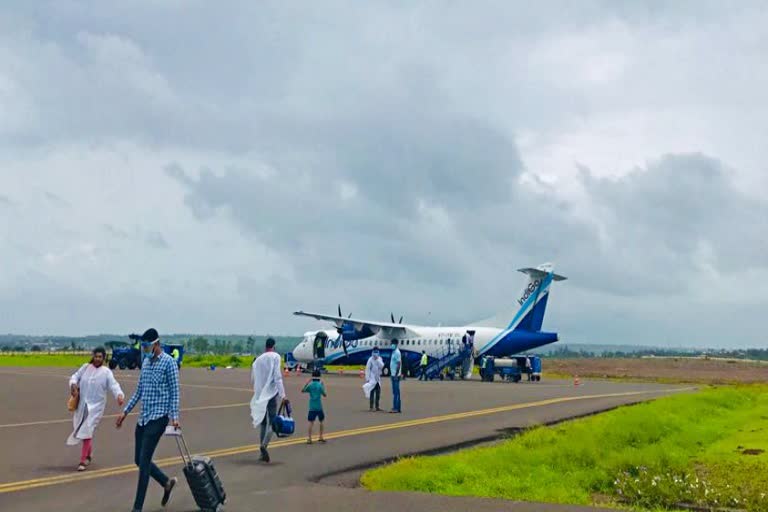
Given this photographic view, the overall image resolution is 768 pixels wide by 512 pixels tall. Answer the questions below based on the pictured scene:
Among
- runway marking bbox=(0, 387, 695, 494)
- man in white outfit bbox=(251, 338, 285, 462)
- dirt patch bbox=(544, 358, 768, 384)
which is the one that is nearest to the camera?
runway marking bbox=(0, 387, 695, 494)

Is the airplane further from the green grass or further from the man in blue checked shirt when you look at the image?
the man in blue checked shirt

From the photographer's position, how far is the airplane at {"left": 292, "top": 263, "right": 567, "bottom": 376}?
50312 millimetres

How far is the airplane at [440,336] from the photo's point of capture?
50.3m

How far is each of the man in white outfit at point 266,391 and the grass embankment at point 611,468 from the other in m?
2.40

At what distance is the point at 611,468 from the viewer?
12.6 m

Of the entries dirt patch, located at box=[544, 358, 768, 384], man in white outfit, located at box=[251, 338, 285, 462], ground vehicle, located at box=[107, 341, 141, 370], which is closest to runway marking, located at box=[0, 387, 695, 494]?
man in white outfit, located at box=[251, 338, 285, 462]

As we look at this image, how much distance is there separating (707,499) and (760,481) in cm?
161

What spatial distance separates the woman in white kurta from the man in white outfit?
7.93 feet

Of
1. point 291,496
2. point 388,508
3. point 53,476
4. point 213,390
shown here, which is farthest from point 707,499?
point 213,390

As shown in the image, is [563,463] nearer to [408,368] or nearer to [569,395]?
[569,395]

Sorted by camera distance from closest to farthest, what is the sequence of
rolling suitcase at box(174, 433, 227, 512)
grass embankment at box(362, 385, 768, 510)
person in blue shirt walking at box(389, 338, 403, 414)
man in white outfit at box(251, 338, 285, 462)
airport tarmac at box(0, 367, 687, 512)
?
1. rolling suitcase at box(174, 433, 227, 512)
2. airport tarmac at box(0, 367, 687, 512)
3. grass embankment at box(362, 385, 768, 510)
4. man in white outfit at box(251, 338, 285, 462)
5. person in blue shirt walking at box(389, 338, 403, 414)

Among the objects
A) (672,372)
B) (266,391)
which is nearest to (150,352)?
(266,391)

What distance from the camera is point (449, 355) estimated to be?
165 ft

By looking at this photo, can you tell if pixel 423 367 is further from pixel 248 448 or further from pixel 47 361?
pixel 47 361
